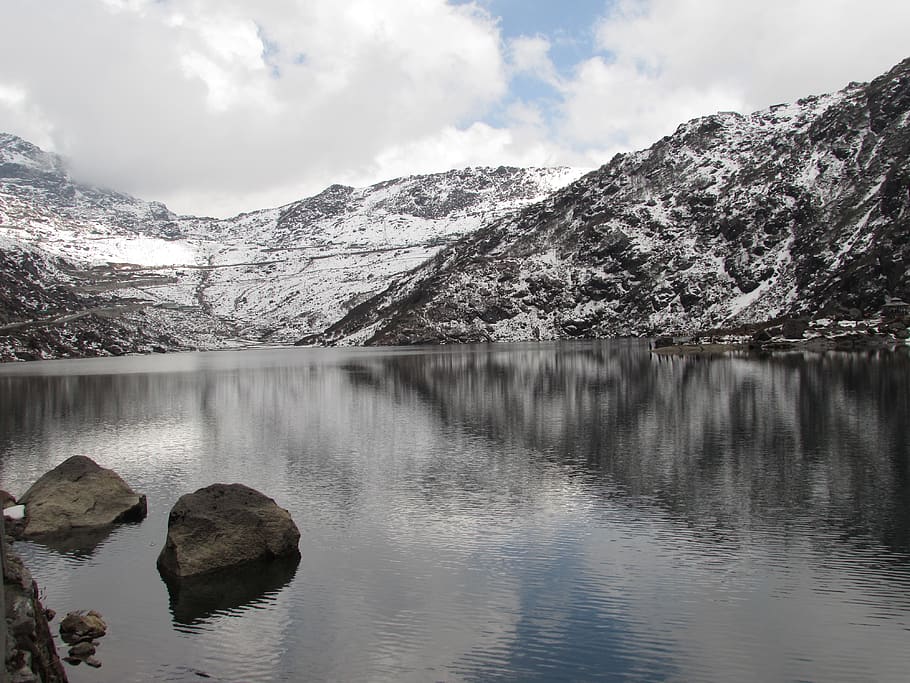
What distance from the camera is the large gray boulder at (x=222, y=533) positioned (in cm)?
2708

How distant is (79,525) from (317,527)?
35.9 feet

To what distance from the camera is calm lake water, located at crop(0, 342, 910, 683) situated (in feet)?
64.4

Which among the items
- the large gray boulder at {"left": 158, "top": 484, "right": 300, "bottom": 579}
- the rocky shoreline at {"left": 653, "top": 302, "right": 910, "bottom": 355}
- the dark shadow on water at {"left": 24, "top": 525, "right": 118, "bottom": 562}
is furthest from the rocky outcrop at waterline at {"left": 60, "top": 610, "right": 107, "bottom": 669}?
the rocky shoreline at {"left": 653, "top": 302, "right": 910, "bottom": 355}

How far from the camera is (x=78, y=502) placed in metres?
34.2

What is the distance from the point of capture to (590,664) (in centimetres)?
1889

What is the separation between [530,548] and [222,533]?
11673 mm

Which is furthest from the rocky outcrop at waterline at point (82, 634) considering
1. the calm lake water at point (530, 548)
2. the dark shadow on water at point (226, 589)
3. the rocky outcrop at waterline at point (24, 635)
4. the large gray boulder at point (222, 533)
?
the large gray boulder at point (222, 533)

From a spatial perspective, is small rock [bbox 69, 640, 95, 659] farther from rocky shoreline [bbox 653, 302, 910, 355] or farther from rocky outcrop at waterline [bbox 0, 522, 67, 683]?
rocky shoreline [bbox 653, 302, 910, 355]

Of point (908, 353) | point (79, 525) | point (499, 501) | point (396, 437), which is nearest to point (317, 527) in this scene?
point (499, 501)

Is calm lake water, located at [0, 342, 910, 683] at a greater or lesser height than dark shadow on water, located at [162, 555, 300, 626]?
greater

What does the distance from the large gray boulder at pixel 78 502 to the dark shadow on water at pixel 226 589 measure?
9.58 m

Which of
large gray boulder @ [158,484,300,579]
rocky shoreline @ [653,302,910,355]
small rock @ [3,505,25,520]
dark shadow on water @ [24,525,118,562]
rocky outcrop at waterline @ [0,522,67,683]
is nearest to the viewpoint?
rocky outcrop at waterline @ [0,522,67,683]

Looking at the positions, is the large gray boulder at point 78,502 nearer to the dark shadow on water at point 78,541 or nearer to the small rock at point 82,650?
the dark shadow on water at point 78,541

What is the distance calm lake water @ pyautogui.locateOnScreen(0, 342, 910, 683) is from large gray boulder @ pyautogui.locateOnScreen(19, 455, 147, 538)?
1.73 meters
